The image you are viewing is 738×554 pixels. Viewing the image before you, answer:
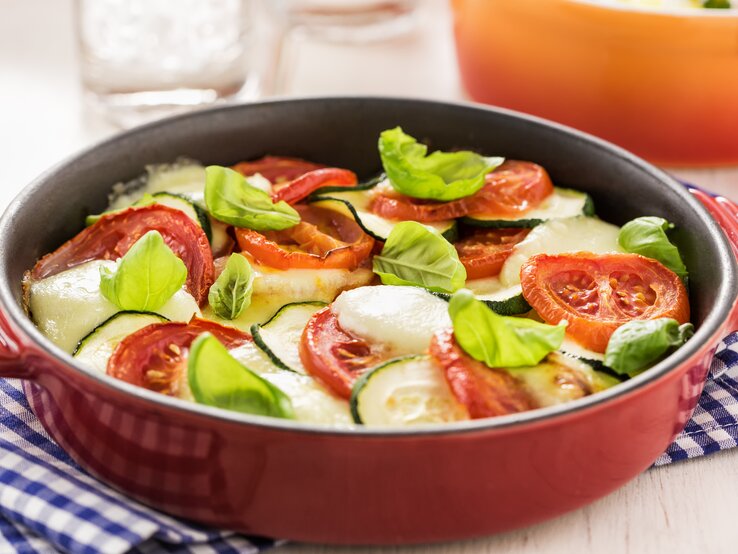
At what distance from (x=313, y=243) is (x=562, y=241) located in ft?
2.12

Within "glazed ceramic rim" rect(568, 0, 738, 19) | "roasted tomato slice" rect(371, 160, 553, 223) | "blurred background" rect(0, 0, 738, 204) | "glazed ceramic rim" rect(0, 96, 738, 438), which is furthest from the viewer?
"blurred background" rect(0, 0, 738, 204)

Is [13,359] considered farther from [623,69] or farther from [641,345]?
[623,69]

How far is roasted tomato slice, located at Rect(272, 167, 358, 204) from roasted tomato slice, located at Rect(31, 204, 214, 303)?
11.4 inches

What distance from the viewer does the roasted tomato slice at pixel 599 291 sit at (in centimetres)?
233

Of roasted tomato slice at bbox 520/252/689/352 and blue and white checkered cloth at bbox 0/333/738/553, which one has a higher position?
roasted tomato slice at bbox 520/252/689/352

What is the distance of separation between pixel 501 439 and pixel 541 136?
151 centimetres

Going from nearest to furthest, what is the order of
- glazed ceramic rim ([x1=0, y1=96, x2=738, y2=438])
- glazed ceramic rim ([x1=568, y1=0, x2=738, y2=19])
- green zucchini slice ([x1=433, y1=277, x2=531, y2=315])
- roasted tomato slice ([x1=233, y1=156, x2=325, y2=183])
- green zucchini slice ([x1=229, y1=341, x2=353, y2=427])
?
glazed ceramic rim ([x1=0, y1=96, x2=738, y2=438]) → green zucchini slice ([x1=229, y1=341, x2=353, y2=427]) → green zucchini slice ([x1=433, y1=277, x2=531, y2=315]) → roasted tomato slice ([x1=233, y1=156, x2=325, y2=183]) → glazed ceramic rim ([x1=568, y1=0, x2=738, y2=19])

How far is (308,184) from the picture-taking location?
2.86 m

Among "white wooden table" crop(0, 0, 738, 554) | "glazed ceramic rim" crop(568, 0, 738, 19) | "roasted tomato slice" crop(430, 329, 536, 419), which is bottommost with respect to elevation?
"white wooden table" crop(0, 0, 738, 554)

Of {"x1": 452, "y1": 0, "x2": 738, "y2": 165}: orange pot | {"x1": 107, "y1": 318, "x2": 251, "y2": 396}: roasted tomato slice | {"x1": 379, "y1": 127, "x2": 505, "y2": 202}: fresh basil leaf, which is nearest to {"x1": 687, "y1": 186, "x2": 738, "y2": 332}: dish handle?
{"x1": 379, "y1": 127, "x2": 505, "y2": 202}: fresh basil leaf

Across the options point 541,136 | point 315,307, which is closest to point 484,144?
point 541,136

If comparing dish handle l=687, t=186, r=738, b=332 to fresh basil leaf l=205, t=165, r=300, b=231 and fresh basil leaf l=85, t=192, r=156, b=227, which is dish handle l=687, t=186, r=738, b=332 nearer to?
fresh basil leaf l=205, t=165, r=300, b=231

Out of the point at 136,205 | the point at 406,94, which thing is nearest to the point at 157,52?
the point at 406,94

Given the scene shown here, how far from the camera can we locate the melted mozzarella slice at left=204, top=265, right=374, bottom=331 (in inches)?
99.0
